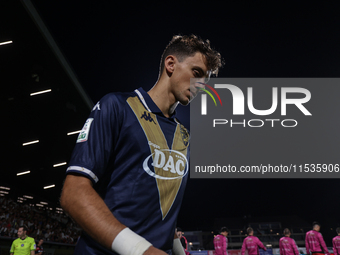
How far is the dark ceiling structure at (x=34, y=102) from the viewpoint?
742cm

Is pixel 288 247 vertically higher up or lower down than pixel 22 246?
lower down

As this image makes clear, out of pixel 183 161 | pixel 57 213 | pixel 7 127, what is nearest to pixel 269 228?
pixel 57 213

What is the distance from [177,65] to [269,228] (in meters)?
81.4

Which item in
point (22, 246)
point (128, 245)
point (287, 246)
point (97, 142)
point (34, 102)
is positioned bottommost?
point (287, 246)

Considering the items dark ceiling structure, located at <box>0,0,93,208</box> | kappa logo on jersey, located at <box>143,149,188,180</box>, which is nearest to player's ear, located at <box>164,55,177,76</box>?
kappa logo on jersey, located at <box>143,149,188,180</box>

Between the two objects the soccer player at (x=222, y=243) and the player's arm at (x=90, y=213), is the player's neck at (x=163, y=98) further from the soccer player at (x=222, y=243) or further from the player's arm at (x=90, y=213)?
the soccer player at (x=222, y=243)

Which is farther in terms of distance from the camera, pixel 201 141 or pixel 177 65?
pixel 201 141

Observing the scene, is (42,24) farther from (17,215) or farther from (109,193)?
(17,215)

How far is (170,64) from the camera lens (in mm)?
1681

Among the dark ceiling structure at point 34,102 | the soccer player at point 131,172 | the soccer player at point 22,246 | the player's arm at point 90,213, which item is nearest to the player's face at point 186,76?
the soccer player at point 131,172

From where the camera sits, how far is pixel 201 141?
1998cm

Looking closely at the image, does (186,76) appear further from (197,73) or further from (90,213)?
(90,213)

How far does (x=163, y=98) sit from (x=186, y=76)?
0.64ft

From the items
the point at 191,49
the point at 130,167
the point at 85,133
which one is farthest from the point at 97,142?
the point at 191,49
